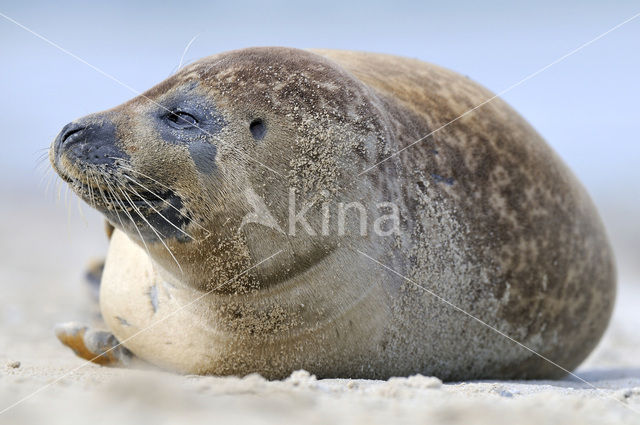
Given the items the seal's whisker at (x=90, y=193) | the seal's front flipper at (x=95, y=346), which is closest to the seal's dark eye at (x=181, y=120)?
the seal's whisker at (x=90, y=193)

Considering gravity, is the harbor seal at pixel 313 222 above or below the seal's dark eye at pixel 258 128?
below

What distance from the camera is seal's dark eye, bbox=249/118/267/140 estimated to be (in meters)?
3.26

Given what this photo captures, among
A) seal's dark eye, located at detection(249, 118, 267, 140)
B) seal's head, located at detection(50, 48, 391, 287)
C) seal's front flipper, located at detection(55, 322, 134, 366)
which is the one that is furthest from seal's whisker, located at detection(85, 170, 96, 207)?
seal's front flipper, located at detection(55, 322, 134, 366)

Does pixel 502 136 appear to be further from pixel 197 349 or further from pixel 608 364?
pixel 608 364

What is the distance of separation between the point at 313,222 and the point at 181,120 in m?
0.66

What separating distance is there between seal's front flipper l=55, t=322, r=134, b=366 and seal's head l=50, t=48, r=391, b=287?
94 cm

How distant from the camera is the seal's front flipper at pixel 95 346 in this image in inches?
160

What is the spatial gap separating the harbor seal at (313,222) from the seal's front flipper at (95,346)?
0.03m

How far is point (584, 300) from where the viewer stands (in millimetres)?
4324

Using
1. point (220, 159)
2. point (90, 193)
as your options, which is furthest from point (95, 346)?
point (220, 159)

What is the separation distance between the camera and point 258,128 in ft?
10.7

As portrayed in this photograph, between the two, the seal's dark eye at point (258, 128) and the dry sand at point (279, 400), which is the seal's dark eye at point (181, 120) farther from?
the dry sand at point (279, 400)

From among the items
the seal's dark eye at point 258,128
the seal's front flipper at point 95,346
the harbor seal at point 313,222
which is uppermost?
the seal's dark eye at point 258,128

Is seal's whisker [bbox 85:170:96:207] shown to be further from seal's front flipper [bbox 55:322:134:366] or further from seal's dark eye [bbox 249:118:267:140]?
seal's front flipper [bbox 55:322:134:366]
